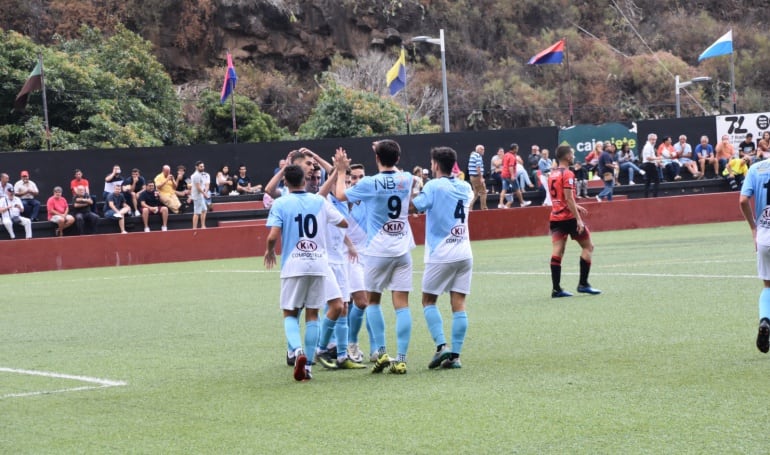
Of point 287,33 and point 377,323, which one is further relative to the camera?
point 287,33

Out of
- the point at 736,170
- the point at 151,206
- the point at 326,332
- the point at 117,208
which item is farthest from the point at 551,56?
the point at 326,332

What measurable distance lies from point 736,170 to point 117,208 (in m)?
18.3

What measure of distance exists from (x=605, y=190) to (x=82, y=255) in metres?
15.1

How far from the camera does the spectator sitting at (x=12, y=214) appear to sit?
92.0ft

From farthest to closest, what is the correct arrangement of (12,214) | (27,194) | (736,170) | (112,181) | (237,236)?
(736,170)
(112,181)
(27,194)
(237,236)
(12,214)

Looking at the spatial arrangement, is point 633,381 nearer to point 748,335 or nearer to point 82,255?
point 748,335

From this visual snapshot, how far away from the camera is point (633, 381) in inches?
334

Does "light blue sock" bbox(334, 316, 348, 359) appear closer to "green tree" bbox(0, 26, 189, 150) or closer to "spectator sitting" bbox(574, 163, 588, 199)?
"spectator sitting" bbox(574, 163, 588, 199)

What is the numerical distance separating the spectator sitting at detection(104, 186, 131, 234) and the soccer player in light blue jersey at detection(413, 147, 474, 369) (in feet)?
69.1

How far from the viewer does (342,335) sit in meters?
10.1

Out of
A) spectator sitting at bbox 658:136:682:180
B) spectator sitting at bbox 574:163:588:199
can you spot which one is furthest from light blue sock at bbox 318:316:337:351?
spectator sitting at bbox 658:136:682:180

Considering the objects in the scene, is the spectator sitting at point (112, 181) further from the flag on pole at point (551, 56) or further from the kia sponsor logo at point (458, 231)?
the kia sponsor logo at point (458, 231)

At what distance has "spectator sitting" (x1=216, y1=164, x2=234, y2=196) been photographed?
3297cm

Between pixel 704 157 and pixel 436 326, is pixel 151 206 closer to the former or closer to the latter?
pixel 704 157
